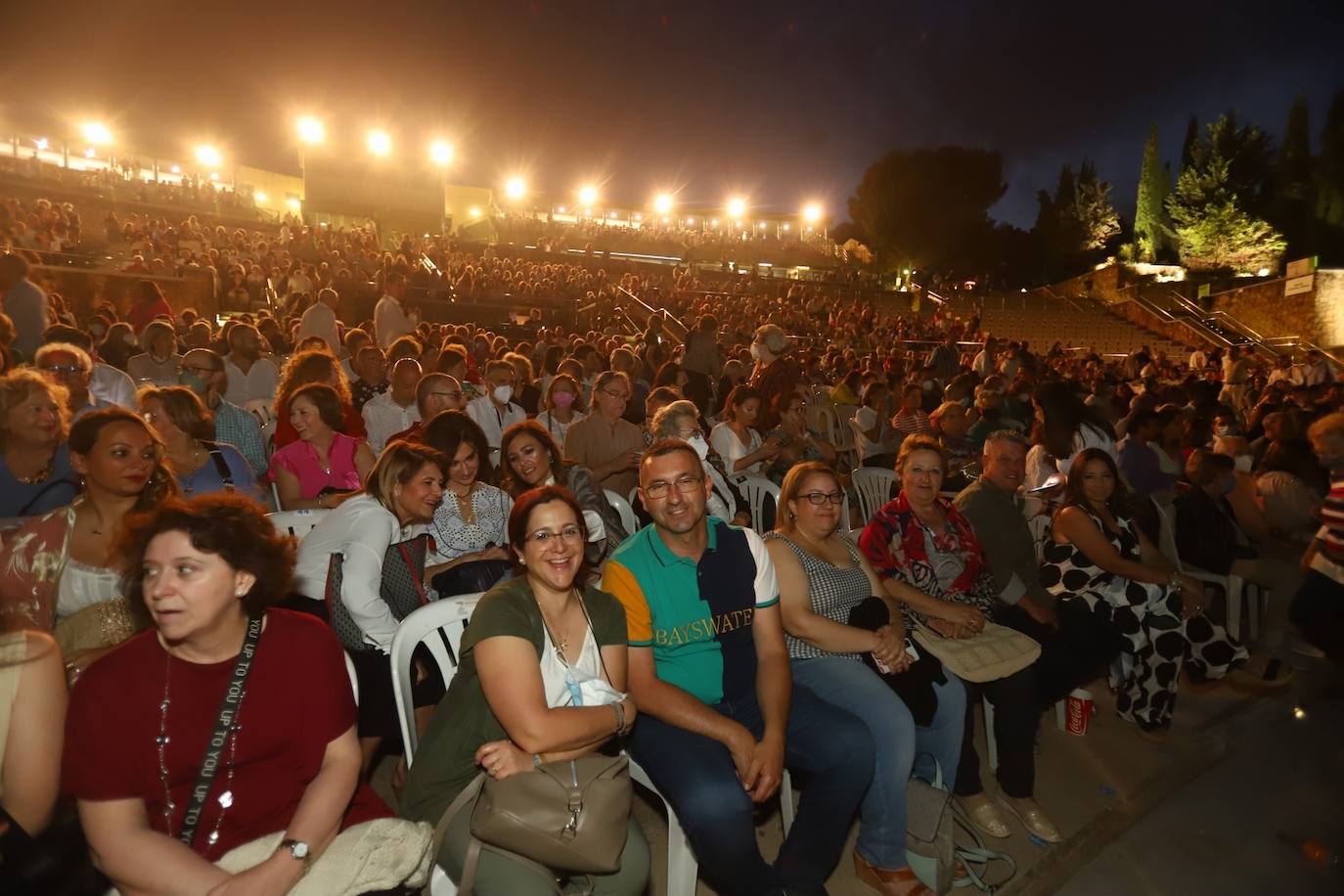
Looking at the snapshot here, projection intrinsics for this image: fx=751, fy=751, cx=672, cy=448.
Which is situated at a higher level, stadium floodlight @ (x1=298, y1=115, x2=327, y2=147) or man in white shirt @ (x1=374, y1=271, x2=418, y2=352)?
stadium floodlight @ (x1=298, y1=115, x2=327, y2=147)

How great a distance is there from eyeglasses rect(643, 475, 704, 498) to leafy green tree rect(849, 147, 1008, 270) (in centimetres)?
4582

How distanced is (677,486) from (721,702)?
801mm

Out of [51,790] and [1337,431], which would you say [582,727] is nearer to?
[51,790]

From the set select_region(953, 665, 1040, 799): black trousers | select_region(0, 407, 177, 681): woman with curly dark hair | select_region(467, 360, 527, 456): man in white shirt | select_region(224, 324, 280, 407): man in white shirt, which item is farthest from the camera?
select_region(224, 324, 280, 407): man in white shirt

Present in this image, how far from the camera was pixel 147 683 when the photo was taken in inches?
66.1

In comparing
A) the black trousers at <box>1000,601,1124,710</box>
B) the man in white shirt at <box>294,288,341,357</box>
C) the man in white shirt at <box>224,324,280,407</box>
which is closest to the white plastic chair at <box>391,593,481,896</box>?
the black trousers at <box>1000,601,1124,710</box>

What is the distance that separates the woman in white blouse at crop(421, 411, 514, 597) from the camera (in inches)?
134

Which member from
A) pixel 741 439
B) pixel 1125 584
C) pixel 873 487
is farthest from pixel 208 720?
pixel 873 487

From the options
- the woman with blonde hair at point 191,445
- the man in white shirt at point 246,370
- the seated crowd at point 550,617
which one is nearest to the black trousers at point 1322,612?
the seated crowd at point 550,617

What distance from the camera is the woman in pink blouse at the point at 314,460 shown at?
391 cm

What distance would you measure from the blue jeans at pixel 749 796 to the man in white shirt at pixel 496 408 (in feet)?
10.2

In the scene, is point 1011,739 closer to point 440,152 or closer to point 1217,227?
point 1217,227

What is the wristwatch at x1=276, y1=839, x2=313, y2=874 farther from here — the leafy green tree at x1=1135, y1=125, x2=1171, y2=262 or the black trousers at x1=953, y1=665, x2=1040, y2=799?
the leafy green tree at x1=1135, y1=125, x2=1171, y2=262

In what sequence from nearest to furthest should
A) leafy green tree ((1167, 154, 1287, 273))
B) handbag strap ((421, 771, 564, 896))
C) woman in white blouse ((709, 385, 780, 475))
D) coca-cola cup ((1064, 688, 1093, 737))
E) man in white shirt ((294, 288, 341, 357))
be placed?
1. handbag strap ((421, 771, 564, 896))
2. coca-cola cup ((1064, 688, 1093, 737))
3. woman in white blouse ((709, 385, 780, 475))
4. man in white shirt ((294, 288, 341, 357))
5. leafy green tree ((1167, 154, 1287, 273))
